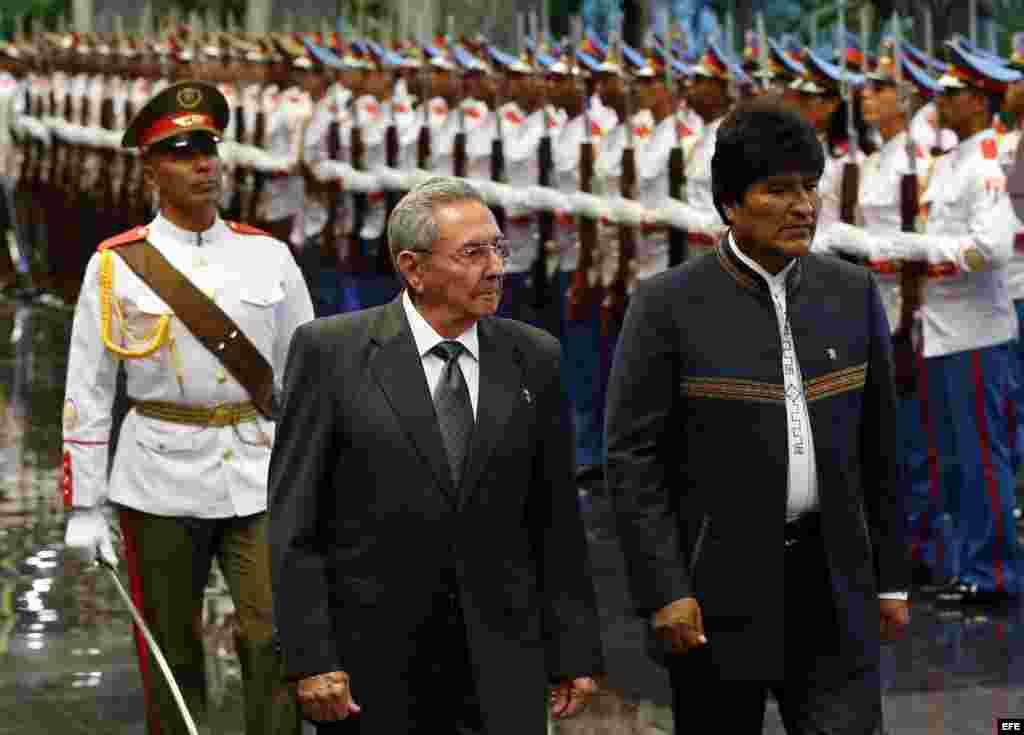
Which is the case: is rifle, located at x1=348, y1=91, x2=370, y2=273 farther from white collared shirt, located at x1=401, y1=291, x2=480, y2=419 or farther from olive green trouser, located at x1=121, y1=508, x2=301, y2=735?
white collared shirt, located at x1=401, y1=291, x2=480, y2=419

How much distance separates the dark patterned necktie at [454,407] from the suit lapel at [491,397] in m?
0.02

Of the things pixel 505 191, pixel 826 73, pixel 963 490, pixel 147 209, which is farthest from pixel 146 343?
pixel 147 209

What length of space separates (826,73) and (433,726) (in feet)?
19.9

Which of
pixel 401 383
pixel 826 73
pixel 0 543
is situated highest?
pixel 826 73

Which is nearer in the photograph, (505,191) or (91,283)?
(91,283)

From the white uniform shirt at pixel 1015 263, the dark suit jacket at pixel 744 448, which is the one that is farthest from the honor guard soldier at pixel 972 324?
the dark suit jacket at pixel 744 448

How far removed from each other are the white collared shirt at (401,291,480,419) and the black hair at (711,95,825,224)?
0.60 metres

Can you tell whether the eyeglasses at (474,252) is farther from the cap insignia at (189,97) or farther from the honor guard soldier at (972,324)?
the honor guard soldier at (972,324)

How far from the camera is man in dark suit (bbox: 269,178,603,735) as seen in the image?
4.83 m

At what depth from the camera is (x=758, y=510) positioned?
198 inches

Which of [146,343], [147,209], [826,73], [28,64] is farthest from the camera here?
[28,64]

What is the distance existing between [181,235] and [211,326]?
0.26 meters

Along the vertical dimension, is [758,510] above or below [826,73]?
below

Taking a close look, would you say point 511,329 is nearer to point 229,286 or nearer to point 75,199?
point 229,286
